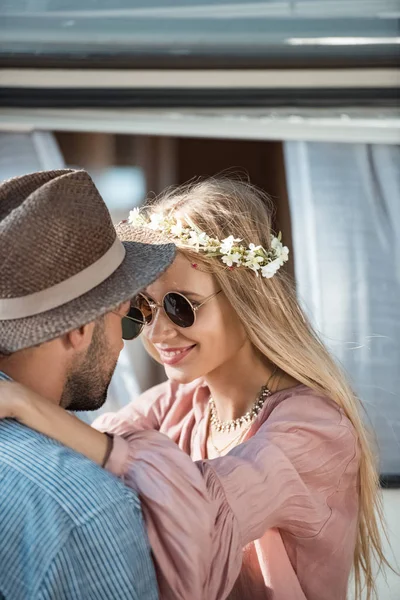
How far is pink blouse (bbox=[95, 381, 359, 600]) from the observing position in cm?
174

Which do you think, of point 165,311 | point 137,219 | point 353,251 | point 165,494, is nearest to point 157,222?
point 137,219

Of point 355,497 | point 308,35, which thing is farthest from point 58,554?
point 308,35

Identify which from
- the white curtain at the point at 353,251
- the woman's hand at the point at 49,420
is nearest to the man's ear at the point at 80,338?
the woman's hand at the point at 49,420

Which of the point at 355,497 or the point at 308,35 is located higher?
the point at 308,35

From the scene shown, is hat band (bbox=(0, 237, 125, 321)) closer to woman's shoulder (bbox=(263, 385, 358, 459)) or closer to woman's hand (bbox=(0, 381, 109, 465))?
woman's hand (bbox=(0, 381, 109, 465))

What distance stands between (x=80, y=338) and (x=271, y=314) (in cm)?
85

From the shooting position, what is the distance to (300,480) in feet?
7.12

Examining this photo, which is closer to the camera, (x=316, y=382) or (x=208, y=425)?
(x=316, y=382)

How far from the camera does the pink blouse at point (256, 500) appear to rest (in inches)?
68.7

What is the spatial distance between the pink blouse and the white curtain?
3.52 feet

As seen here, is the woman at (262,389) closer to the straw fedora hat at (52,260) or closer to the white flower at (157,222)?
the white flower at (157,222)

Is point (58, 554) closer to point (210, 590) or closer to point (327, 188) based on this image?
point (210, 590)

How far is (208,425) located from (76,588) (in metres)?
1.23

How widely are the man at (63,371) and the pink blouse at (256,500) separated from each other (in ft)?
0.33
